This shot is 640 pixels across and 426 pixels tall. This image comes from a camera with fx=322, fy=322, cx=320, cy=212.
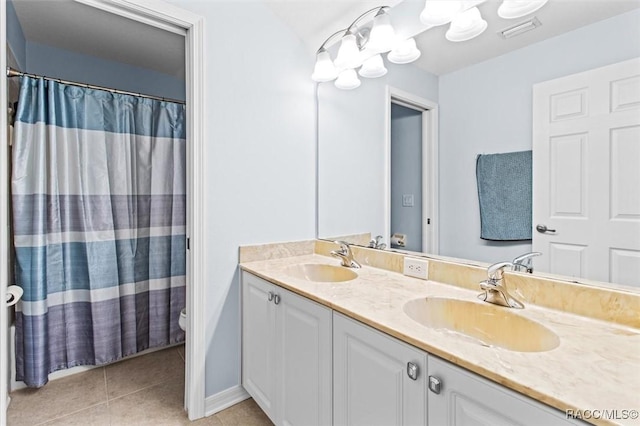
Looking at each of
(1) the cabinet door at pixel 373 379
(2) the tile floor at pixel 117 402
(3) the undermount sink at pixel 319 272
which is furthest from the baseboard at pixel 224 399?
(1) the cabinet door at pixel 373 379

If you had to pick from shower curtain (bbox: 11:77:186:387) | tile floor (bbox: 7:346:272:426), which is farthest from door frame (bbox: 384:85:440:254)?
shower curtain (bbox: 11:77:186:387)

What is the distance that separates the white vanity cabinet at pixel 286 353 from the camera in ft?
3.95

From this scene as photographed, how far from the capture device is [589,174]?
96 centimetres

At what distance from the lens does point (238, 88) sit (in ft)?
5.95

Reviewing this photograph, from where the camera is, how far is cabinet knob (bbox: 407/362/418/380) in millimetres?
851

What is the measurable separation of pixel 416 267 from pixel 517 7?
107 cm

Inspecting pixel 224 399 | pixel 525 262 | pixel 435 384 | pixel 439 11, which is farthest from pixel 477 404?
pixel 224 399

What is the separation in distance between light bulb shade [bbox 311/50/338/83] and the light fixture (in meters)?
0.96

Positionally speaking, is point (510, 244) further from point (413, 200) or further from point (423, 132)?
point (423, 132)

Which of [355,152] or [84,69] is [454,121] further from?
[84,69]

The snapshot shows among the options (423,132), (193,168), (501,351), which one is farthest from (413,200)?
(193,168)

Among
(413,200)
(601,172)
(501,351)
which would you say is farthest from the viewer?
(413,200)

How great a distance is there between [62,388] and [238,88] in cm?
213

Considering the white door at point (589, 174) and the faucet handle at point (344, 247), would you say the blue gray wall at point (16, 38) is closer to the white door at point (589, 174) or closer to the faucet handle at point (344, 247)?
the faucet handle at point (344, 247)
